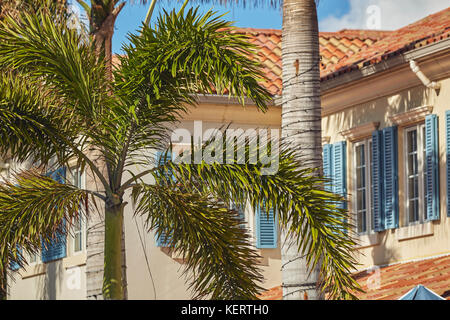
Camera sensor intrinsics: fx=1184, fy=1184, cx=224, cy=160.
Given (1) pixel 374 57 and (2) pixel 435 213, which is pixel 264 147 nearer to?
(2) pixel 435 213

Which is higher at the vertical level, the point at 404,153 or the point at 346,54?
the point at 346,54

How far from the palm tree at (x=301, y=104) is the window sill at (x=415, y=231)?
4.39 metres

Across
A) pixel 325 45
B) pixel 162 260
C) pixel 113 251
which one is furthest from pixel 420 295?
pixel 325 45

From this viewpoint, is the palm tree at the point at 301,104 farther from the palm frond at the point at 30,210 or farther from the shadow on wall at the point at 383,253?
the shadow on wall at the point at 383,253

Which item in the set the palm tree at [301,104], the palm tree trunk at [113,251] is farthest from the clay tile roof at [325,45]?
the palm tree trunk at [113,251]

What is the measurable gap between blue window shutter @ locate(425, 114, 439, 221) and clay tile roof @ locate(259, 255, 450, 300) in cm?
79

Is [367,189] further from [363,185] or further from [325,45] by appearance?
[325,45]

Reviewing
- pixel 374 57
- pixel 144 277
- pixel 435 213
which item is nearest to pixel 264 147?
pixel 435 213

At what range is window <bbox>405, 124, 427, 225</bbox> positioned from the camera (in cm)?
1916

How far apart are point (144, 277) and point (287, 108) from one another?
302 inches

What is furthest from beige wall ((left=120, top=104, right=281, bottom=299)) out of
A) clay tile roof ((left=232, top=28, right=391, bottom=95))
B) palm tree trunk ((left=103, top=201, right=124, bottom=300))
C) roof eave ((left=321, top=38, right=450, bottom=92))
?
palm tree trunk ((left=103, top=201, right=124, bottom=300))

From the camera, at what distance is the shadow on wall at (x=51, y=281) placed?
949 inches

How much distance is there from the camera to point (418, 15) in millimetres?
21797
